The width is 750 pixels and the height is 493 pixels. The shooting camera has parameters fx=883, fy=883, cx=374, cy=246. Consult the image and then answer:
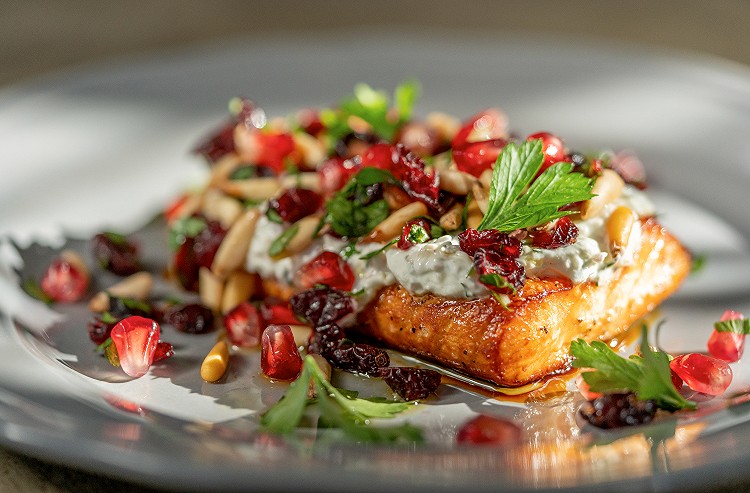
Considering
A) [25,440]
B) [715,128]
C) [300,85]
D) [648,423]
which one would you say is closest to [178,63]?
[300,85]

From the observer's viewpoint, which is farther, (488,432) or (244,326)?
(244,326)

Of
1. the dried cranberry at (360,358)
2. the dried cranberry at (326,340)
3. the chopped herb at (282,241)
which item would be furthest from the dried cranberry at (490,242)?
the chopped herb at (282,241)

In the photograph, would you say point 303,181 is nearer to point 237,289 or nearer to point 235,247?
point 235,247

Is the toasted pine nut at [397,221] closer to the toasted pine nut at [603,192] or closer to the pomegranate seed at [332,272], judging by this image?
the pomegranate seed at [332,272]

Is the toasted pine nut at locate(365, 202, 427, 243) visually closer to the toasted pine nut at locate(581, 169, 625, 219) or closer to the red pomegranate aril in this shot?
the red pomegranate aril

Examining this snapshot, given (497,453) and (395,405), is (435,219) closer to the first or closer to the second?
(395,405)

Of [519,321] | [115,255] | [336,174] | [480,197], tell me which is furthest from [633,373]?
[115,255]
